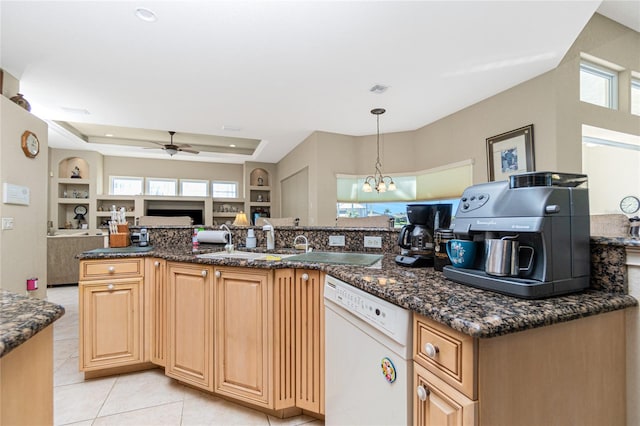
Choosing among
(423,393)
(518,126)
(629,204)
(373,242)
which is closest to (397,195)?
(518,126)

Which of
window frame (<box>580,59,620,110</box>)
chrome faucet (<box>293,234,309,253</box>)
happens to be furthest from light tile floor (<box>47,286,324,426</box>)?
window frame (<box>580,59,620,110</box>)

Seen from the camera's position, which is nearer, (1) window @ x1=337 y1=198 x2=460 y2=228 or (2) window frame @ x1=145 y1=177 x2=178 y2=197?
(1) window @ x1=337 y1=198 x2=460 y2=228

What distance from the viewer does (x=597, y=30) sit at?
3.12 m

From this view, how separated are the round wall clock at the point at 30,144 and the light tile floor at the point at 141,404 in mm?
1952

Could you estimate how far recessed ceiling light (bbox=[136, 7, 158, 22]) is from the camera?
1971 mm

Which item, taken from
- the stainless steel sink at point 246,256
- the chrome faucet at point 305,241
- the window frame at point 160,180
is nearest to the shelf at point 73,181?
the window frame at point 160,180

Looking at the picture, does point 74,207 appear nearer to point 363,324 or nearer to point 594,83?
point 363,324

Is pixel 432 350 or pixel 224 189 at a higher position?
pixel 224 189

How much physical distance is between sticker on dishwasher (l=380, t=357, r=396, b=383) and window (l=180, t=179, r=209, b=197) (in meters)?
7.24

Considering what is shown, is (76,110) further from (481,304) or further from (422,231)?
(481,304)

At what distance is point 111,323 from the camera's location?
6.46ft

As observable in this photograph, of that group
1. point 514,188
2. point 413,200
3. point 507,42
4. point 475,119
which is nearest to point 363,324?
point 514,188

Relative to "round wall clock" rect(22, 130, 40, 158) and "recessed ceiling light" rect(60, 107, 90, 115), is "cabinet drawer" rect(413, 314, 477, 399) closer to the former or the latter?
"round wall clock" rect(22, 130, 40, 158)

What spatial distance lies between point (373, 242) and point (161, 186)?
6.74 metres
